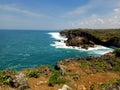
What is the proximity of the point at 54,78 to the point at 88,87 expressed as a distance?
11.4ft

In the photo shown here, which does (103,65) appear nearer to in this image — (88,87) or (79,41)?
(88,87)

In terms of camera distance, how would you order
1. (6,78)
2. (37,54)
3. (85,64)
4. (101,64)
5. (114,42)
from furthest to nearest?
(114,42)
(37,54)
(85,64)
(101,64)
(6,78)

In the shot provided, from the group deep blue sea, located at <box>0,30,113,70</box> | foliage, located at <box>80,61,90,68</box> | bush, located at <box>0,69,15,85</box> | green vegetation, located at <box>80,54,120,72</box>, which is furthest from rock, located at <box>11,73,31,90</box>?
deep blue sea, located at <box>0,30,113,70</box>

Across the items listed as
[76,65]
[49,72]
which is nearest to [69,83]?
[49,72]

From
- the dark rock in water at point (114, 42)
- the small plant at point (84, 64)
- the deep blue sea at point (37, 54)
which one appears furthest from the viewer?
the dark rock in water at point (114, 42)

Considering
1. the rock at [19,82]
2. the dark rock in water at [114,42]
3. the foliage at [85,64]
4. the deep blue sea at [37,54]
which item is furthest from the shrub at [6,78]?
the dark rock in water at [114,42]

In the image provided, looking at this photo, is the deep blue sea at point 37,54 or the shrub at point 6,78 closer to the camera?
the shrub at point 6,78

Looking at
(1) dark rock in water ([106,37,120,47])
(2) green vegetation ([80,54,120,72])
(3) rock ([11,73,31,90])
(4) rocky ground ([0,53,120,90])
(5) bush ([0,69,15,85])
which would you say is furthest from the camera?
(1) dark rock in water ([106,37,120,47])

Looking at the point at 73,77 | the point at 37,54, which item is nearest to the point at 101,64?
the point at 73,77

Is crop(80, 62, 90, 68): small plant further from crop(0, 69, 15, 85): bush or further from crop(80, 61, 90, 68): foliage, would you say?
crop(0, 69, 15, 85): bush

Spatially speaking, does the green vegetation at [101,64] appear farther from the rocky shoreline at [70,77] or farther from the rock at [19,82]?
the rock at [19,82]

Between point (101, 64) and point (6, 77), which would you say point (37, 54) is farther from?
point (6, 77)

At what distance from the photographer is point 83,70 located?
26672mm

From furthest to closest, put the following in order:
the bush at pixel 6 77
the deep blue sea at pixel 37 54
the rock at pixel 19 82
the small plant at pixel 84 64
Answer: the deep blue sea at pixel 37 54 < the small plant at pixel 84 64 < the bush at pixel 6 77 < the rock at pixel 19 82
